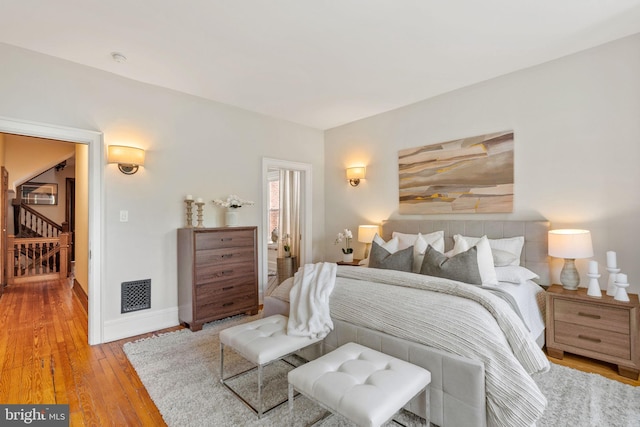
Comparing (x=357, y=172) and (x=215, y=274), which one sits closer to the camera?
(x=215, y=274)

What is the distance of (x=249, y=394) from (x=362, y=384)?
991 mm

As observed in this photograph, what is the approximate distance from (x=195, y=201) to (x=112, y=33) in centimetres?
170

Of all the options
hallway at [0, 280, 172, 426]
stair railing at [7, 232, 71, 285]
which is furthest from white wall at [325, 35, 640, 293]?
stair railing at [7, 232, 71, 285]

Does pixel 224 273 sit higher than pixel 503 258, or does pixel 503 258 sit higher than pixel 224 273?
pixel 503 258

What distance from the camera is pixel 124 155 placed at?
3084 millimetres

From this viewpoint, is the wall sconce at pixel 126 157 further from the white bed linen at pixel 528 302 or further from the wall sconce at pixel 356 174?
the white bed linen at pixel 528 302

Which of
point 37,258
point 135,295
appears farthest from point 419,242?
point 37,258

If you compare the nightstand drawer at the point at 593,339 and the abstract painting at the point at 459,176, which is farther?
the abstract painting at the point at 459,176

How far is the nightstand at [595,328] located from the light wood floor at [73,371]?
11cm

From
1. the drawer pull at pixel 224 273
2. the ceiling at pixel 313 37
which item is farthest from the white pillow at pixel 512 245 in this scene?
the drawer pull at pixel 224 273

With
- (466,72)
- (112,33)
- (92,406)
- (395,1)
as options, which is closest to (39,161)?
(112,33)

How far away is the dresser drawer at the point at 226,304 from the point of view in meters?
3.38

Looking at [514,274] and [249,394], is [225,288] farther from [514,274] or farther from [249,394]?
[514,274]

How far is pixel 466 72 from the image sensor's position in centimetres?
322
